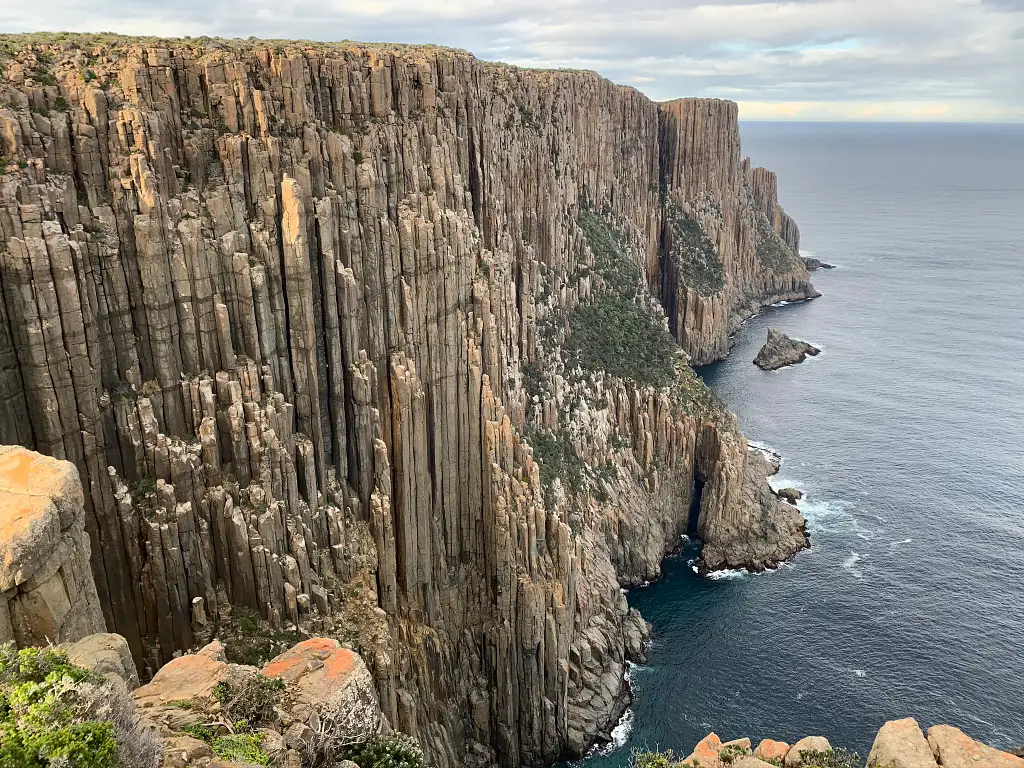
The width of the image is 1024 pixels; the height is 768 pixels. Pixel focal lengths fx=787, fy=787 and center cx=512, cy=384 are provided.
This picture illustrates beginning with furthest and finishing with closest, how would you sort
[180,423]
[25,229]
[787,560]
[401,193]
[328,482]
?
[787,560] → [401,193] → [328,482] → [180,423] → [25,229]

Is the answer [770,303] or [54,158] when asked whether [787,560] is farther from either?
[770,303]

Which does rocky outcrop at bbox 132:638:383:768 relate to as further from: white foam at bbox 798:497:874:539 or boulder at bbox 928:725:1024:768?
white foam at bbox 798:497:874:539

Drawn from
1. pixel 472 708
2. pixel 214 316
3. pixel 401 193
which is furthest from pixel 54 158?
pixel 472 708

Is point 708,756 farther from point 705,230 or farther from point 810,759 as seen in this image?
point 705,230

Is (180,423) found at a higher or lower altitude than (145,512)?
higher

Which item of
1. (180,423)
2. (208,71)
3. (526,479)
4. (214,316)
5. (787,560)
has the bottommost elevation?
(787,560)

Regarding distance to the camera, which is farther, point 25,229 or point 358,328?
point 358,328

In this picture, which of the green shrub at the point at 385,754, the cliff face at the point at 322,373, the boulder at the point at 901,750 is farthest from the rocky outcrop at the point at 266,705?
the boulder at the point at 901,750

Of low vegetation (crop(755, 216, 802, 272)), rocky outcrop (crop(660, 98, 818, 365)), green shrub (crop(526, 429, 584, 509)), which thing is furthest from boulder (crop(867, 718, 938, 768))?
low vegetation (crop(755, 216, 802, 272))
